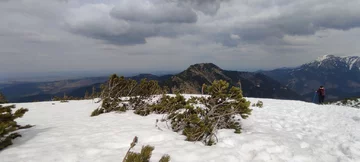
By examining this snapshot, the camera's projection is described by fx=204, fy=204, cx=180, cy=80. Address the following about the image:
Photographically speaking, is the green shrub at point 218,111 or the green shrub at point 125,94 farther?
the green shrub at point 125,94

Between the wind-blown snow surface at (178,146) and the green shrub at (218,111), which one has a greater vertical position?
the green shrub at (218,111)

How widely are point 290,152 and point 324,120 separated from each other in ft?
21.4

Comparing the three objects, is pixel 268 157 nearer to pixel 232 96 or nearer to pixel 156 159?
pixel 156 159

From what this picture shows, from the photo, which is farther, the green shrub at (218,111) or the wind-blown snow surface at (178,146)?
the green shrub at (218,111)

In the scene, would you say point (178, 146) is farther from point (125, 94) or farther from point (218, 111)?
point (125, 94)

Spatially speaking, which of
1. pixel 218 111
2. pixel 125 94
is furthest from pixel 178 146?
pixel 125 94

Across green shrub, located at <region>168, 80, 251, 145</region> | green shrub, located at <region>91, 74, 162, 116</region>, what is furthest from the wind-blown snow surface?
green shrub, located at <region>91, 74, 162, 116</region>

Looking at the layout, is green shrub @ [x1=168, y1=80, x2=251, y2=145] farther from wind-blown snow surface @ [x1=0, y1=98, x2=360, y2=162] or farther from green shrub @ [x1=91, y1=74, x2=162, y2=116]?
green shrub @ [x1=91, y1=74, x2=162, y2=116]

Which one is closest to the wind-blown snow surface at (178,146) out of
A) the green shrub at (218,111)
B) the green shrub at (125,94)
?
the green shrub at (218,111)

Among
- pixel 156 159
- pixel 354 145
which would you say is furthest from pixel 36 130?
pixel 354 145

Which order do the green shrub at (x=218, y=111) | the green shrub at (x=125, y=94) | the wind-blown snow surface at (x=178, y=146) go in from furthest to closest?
the green shrub at (x=125, y=94)
the green shrub at (x=218, y=111)
the wind-blown snow surface at (x=178, y=146)

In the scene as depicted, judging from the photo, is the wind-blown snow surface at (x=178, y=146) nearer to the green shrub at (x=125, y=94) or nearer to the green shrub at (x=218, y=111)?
the green shrub at (x=218, y=111)

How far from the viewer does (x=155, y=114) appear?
10.8 m

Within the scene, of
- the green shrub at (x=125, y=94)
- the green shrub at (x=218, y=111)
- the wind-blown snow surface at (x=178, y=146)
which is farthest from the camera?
the green shrub at (x=125, y=94)
